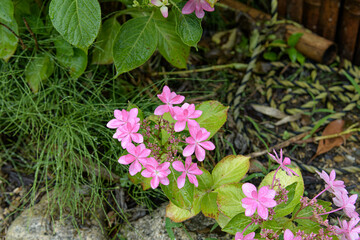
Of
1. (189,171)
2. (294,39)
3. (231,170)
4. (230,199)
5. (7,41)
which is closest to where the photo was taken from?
(189,171)

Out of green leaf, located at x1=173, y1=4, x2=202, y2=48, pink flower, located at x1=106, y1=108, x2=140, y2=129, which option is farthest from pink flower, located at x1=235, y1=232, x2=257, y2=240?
green leaf, located at x1=173, y1=4, x2=202, y2=48

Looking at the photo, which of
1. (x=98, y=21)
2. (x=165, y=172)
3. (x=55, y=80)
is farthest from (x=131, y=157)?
(x=55, y=80)

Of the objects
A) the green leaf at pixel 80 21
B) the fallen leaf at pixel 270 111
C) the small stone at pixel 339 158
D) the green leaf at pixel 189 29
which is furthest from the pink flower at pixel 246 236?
the fallen leaf at pixel 270 111

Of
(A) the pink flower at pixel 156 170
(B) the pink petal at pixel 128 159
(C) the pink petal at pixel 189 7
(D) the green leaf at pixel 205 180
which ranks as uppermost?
(C) the pink petal at pixel 189 7

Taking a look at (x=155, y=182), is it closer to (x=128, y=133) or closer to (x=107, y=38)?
(x=128, y=133)

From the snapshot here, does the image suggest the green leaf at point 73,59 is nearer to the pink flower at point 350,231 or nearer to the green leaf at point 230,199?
the green leaf at point 230,199

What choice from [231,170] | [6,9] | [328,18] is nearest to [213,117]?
[231,170]

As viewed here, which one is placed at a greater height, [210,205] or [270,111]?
[210,205]
